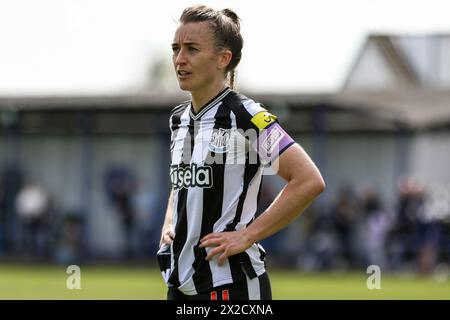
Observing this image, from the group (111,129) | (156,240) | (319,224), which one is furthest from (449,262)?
(111,129)

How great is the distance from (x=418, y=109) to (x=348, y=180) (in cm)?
257

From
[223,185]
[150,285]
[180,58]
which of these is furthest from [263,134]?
[150,285]

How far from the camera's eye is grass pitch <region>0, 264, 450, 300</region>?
15.3 metres

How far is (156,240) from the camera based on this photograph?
89.7 ft

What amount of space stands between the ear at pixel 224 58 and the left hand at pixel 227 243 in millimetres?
822

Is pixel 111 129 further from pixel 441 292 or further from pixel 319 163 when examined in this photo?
pixel 441 292

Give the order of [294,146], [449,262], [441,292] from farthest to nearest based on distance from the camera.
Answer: [449,262], [441,292], [294,146]

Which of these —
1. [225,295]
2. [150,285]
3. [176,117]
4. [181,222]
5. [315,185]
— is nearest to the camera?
[315,185]

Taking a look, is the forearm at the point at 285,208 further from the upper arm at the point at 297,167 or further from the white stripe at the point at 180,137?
the white stripe at the point at 180,137

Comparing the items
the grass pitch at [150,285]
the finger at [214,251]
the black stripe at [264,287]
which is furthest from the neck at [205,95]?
the grass pitch at [150,285]

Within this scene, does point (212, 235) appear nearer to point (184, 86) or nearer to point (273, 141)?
point (273, 141)

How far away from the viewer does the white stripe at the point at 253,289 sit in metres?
5.29

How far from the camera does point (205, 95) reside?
5418 millimetres

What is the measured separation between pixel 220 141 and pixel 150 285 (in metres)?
13.4
